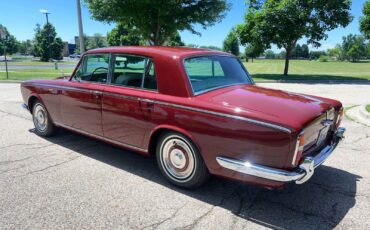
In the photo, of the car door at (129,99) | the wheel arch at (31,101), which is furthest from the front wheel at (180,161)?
the wheel arch at (31,101)

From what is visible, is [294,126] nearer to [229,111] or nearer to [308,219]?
[229,111]

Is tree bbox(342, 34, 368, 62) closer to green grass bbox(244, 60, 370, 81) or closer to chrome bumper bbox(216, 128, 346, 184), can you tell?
green grass bbox(244, 60, 370, 81)

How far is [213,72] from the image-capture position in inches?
166

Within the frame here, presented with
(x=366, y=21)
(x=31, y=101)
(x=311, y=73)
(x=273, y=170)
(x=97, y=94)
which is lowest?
(x=311, y=73)

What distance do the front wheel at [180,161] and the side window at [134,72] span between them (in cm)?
71

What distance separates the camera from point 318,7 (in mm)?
20188

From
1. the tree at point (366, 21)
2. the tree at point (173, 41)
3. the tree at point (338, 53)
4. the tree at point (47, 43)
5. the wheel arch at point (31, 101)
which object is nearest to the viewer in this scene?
the wheel arch at point (31, 101)

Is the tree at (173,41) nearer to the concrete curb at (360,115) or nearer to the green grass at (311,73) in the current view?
the green grass at (311,73)

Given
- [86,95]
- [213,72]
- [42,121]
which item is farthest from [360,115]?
[42,121]

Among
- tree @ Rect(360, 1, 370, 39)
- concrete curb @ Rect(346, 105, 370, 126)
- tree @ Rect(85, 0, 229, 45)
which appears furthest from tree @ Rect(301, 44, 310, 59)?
concrete curb @ Rect(346, 105, 370, 126)

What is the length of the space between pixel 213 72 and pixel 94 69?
1.82 m

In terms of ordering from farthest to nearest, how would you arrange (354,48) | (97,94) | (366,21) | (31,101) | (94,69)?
(354,48) → (366,21) → (31,101) → (94,69) → (97,94)

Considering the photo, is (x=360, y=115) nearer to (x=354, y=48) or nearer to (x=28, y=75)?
(x=28, y=75)

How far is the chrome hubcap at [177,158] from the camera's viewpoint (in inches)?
142
